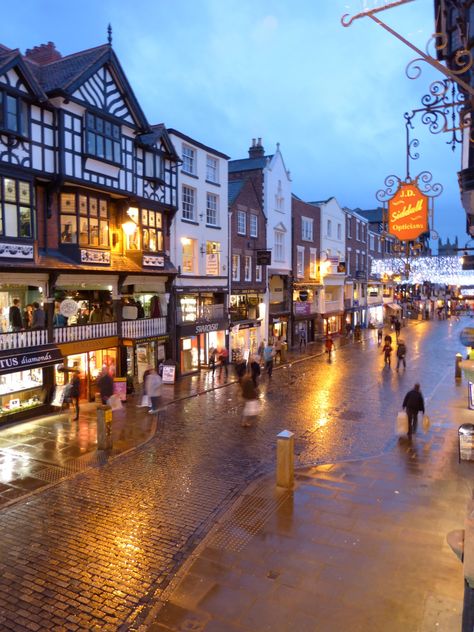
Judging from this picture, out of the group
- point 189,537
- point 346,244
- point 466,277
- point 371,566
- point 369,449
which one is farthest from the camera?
point 346,244

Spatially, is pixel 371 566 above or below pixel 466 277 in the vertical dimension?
below

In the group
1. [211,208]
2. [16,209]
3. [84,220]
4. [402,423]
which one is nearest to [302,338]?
[211,208]

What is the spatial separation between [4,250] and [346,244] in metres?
38.2

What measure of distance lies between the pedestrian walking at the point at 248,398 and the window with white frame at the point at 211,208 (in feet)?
46.4

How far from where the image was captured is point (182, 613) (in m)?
6.29

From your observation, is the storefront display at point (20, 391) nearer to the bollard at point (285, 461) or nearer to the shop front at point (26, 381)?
the shop front at point (26, 381)

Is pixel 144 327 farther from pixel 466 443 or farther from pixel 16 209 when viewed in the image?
pixel 466 443

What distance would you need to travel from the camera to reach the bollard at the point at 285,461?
10180 millimetres

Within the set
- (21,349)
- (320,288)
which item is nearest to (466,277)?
(320,288)

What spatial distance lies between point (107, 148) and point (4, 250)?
6359 millimetres

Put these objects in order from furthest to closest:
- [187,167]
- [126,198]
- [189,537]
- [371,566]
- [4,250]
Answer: [187,167] < [126,198] < [4,250] < [189,537] < [371,566]

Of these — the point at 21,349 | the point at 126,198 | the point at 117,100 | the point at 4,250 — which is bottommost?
the point at 21,349

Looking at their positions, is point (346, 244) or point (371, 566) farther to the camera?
point (346, 244)

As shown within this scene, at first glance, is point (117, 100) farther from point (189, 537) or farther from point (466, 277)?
point (466, 277)
